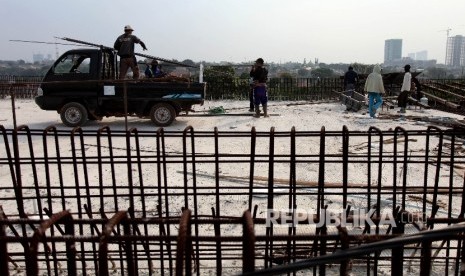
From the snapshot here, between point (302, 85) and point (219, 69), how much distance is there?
533cm

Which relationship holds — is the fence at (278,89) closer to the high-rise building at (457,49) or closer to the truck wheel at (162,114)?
the truck wheel at (162,114)

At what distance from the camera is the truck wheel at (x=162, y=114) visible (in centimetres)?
1195

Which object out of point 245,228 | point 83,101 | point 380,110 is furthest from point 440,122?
point 245,228

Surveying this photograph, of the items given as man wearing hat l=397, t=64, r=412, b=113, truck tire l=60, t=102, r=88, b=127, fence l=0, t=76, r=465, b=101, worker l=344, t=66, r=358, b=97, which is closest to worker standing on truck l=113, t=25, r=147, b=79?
truck tire l=60, t=102, r=88, b=127

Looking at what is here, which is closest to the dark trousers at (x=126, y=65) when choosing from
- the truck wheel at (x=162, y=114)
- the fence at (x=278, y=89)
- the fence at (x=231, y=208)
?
the truck wheel at (x=162, y=114)

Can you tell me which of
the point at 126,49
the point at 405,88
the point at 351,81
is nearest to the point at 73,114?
the point at 126,49

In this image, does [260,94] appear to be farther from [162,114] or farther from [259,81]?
[162,114]

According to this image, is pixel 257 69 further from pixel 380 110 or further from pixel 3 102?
pixel 3 102

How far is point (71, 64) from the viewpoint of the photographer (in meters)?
11.5

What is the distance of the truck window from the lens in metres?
11.5

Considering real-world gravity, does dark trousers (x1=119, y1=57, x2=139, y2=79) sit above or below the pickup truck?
above

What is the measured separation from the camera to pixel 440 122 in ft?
36.8

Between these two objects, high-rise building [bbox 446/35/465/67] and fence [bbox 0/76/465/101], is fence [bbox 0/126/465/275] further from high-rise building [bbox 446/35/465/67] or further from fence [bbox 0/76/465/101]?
high-rise building [bbox 446/35/465/67]

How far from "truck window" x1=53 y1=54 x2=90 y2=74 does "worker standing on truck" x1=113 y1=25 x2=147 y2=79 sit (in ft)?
2.85
